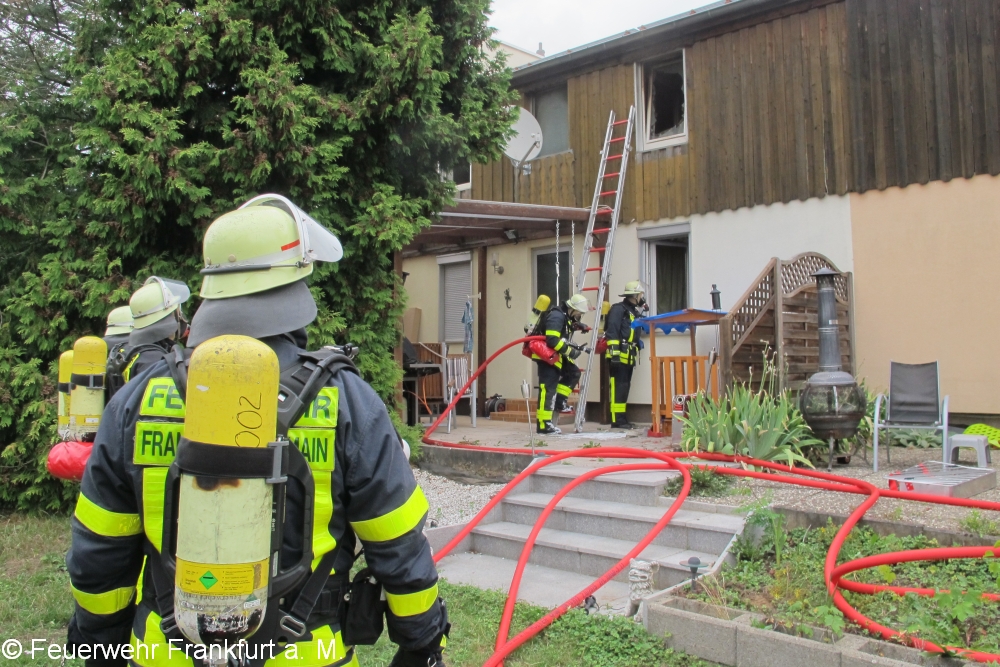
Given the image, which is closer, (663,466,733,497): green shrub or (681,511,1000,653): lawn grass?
(681,511,1000,653): lawn grass

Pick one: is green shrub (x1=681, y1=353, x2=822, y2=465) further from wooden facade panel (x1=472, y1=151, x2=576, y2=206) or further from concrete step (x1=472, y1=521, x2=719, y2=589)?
wooden facade panel (x1=472, y1=151, x2=576, y2=206)

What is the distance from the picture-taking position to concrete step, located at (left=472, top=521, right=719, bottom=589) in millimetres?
4996

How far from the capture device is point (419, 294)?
14398 mm

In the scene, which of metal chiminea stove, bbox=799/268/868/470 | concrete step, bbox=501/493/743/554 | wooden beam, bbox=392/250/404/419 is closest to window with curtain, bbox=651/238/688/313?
wooden beam, bbox=392/250/404/419

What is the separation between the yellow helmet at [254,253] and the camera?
2016 millimetres

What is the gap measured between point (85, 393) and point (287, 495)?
3.42 meters

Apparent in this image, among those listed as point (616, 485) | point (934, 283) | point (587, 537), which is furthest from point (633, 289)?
point (587, 537)

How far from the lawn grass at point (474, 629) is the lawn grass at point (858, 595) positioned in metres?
0.51

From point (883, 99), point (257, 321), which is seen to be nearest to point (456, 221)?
point (883, 99)

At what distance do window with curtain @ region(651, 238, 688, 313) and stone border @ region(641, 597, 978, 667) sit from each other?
7.49m

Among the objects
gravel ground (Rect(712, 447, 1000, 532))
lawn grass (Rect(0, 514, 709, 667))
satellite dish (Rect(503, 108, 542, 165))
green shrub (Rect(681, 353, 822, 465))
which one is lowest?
lawn grass (Rect(0, 514, 709, 667))

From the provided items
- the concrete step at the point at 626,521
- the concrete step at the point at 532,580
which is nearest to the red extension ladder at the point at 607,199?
the concrete step at the point at 626,521

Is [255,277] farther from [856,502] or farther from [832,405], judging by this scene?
[832,405]

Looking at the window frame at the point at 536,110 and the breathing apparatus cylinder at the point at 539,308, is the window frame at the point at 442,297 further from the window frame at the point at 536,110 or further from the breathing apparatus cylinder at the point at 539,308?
the breathing apparatus cylinder at the point at 539,308
